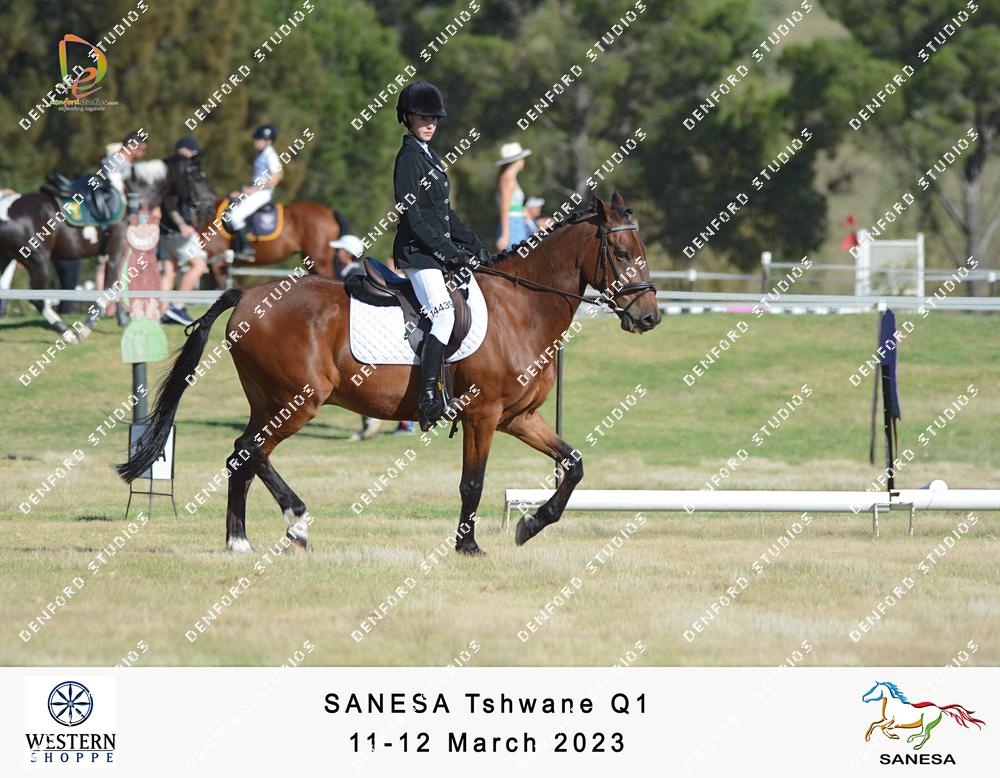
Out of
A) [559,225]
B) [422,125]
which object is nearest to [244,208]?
[559,225]

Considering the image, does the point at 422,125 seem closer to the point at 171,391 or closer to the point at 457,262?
the point at 457,262

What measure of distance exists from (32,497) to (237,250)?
9.40 meters

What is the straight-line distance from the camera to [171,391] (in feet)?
31.5

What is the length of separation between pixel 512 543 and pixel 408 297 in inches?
71.8

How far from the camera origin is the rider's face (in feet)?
29.5

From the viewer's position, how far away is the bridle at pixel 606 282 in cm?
909

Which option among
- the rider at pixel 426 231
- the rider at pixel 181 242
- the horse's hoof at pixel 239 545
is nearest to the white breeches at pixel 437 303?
the rider at pixel 426 231

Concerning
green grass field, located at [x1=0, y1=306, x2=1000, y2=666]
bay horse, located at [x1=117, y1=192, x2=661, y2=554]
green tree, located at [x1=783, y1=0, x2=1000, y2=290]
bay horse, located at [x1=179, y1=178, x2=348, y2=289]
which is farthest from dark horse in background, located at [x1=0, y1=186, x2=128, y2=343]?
green tree, located at [x1=783, y1=0, x2=1000, y2=290]
